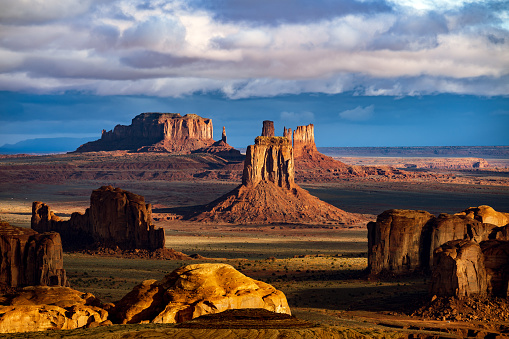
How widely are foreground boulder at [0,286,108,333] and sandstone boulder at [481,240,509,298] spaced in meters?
28.2

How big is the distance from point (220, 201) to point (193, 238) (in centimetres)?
3079

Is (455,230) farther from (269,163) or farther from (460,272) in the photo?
(269,163)

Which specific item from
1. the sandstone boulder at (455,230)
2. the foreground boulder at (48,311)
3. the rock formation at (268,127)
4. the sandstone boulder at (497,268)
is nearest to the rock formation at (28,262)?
the foreground boulder at (48,311)

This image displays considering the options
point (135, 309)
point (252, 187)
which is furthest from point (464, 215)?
point (252, 187)

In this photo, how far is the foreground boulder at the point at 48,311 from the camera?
95.3 feet

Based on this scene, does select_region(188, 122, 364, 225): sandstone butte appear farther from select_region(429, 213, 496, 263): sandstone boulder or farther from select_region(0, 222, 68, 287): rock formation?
select_region(0, 222, 68, 287): rock formation

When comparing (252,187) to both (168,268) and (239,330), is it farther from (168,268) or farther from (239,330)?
(239,330)

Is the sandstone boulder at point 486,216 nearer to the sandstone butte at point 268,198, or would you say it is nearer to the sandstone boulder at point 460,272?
the sandstone boulder at point 460,272

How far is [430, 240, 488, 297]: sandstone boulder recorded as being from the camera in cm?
4838

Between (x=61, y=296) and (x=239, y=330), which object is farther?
(x=61, y=296)

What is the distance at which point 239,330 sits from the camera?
2439 cm

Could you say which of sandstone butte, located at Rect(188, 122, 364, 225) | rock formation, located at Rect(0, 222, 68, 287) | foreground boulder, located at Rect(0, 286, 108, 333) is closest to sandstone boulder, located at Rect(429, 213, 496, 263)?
rock formation, located at Rect(0, 222, 68, 287)

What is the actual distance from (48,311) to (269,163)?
364 ft

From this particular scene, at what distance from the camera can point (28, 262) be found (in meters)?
53.5
